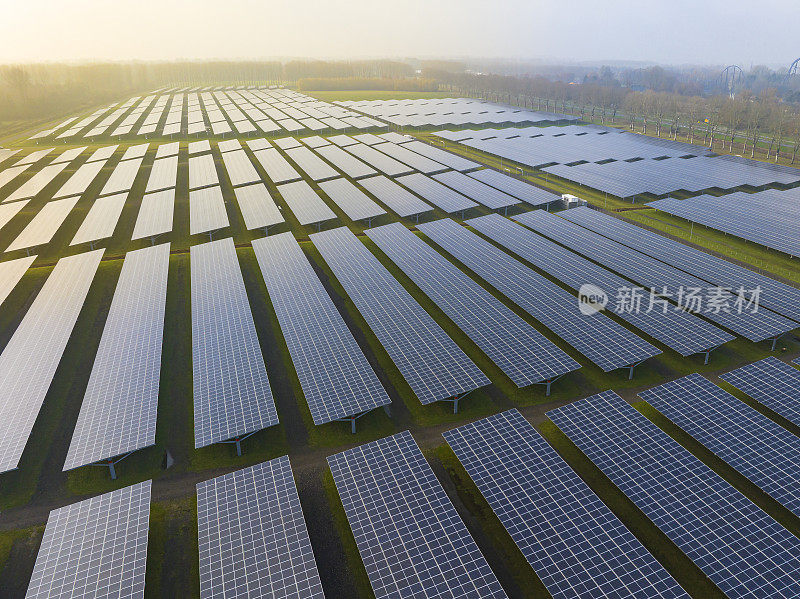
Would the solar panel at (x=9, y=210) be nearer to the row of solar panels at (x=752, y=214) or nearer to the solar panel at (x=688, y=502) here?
the solar panel at (x=688, y=502)

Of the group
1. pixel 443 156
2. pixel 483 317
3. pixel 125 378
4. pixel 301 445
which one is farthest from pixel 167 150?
pixel 301 445

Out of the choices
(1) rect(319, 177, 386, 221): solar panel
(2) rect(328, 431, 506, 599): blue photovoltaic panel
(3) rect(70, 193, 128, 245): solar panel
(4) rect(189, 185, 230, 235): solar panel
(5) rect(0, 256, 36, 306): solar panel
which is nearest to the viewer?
(2) rect(328, 431, 506, 599): blue photovoltaic panel

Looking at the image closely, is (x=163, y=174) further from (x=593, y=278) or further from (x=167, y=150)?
(x=593, y=278)

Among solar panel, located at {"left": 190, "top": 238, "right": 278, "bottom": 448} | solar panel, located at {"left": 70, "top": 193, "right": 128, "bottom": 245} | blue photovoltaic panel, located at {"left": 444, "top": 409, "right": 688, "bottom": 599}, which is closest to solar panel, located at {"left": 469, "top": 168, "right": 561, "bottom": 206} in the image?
solar panel, located at {"left": 190, "top": 238, "right": 278, "bottom": 448}

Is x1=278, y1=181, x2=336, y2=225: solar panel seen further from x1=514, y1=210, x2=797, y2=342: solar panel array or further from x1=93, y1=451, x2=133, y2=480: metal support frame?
x1=93, y1=451, x2=133, y2=480: metal support frame

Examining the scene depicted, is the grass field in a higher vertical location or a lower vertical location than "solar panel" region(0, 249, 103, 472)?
lower

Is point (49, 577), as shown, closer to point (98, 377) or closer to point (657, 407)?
point (98, 377)
